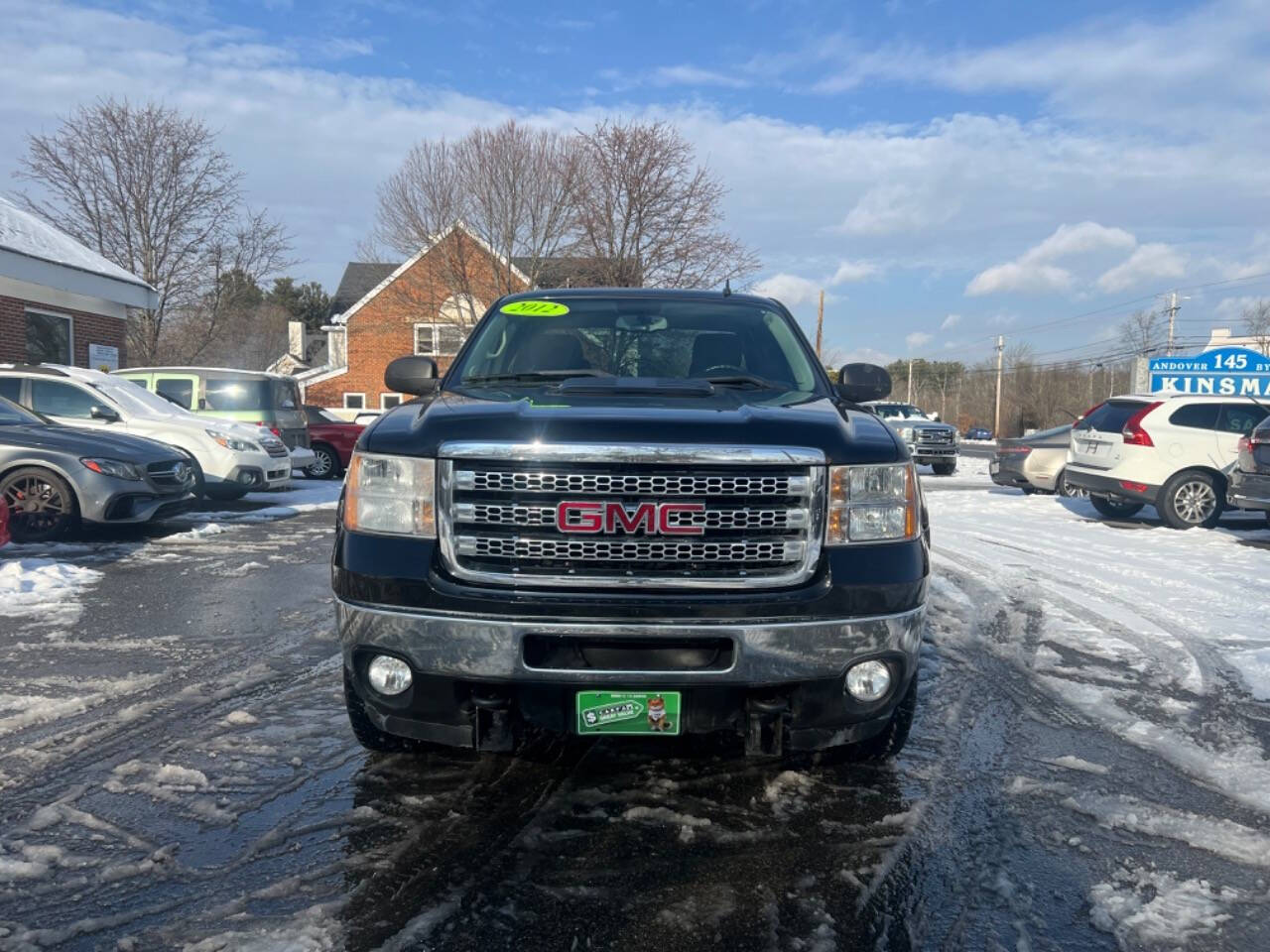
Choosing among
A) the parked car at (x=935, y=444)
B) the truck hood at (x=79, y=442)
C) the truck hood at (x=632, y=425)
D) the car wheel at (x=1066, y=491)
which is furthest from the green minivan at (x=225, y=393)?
the parked car at (x=935, y=444)

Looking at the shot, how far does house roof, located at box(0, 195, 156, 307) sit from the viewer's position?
16156mm

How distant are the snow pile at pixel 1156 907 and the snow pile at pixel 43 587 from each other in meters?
5.54

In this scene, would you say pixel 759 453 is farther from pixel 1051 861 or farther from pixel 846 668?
pixel 1051 861

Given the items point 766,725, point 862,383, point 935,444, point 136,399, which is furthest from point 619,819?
point 935,444

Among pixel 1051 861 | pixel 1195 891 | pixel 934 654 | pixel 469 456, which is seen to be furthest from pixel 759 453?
pixel 934 654

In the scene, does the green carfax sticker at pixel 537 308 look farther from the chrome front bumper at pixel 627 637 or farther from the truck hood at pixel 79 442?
the truck hood at pixel 79 442

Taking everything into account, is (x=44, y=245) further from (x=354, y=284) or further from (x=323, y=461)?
(x=354, y=284)

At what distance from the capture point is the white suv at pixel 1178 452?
36.9 ft

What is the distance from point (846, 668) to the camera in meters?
2.84

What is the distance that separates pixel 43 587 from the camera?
6.43 metres

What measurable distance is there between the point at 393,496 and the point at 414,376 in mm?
1355

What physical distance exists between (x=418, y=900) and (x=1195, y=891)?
85.2 inches

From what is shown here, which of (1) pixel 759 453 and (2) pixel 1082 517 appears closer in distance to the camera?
(1) pixel 759 453

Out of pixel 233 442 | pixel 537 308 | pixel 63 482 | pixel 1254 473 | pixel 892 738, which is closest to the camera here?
pixel 892 738
